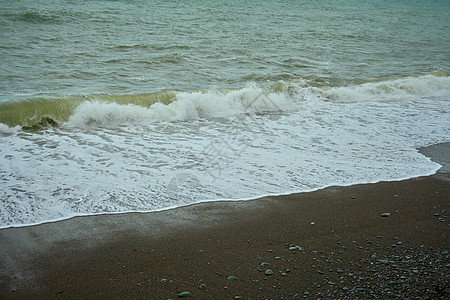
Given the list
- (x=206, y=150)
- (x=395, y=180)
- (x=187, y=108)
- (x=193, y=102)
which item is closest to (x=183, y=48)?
(x=193, y=102)

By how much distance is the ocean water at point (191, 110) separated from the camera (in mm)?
4340

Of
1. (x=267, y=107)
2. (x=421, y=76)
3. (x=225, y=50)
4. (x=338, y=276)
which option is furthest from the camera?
(x=225, y=50)

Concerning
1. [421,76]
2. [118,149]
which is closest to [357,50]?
[421,76]

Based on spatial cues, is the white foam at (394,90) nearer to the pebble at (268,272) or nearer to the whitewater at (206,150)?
the whitewater at (206,150)

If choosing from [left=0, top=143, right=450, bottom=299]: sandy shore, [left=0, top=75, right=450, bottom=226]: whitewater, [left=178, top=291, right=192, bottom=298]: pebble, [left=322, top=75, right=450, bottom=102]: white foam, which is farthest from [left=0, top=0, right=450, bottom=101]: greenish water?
[left=178, top=291, right=192, bottom=298]: pebble

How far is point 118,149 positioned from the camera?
552cm

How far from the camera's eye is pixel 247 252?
2973 mm

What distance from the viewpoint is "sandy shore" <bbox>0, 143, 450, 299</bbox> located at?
2521mm

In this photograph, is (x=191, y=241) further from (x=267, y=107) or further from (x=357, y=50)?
(x=357, y=50)

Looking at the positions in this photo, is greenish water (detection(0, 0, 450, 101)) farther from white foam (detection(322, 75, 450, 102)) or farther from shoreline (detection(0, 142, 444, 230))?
shoreline (detection(0, 142, 444, 230))

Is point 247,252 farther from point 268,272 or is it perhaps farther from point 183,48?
point 183,48

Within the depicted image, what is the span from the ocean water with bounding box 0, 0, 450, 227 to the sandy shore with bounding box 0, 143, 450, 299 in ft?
1.30

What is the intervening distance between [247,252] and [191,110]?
5.13m

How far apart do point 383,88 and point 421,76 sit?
2082 millimetres
